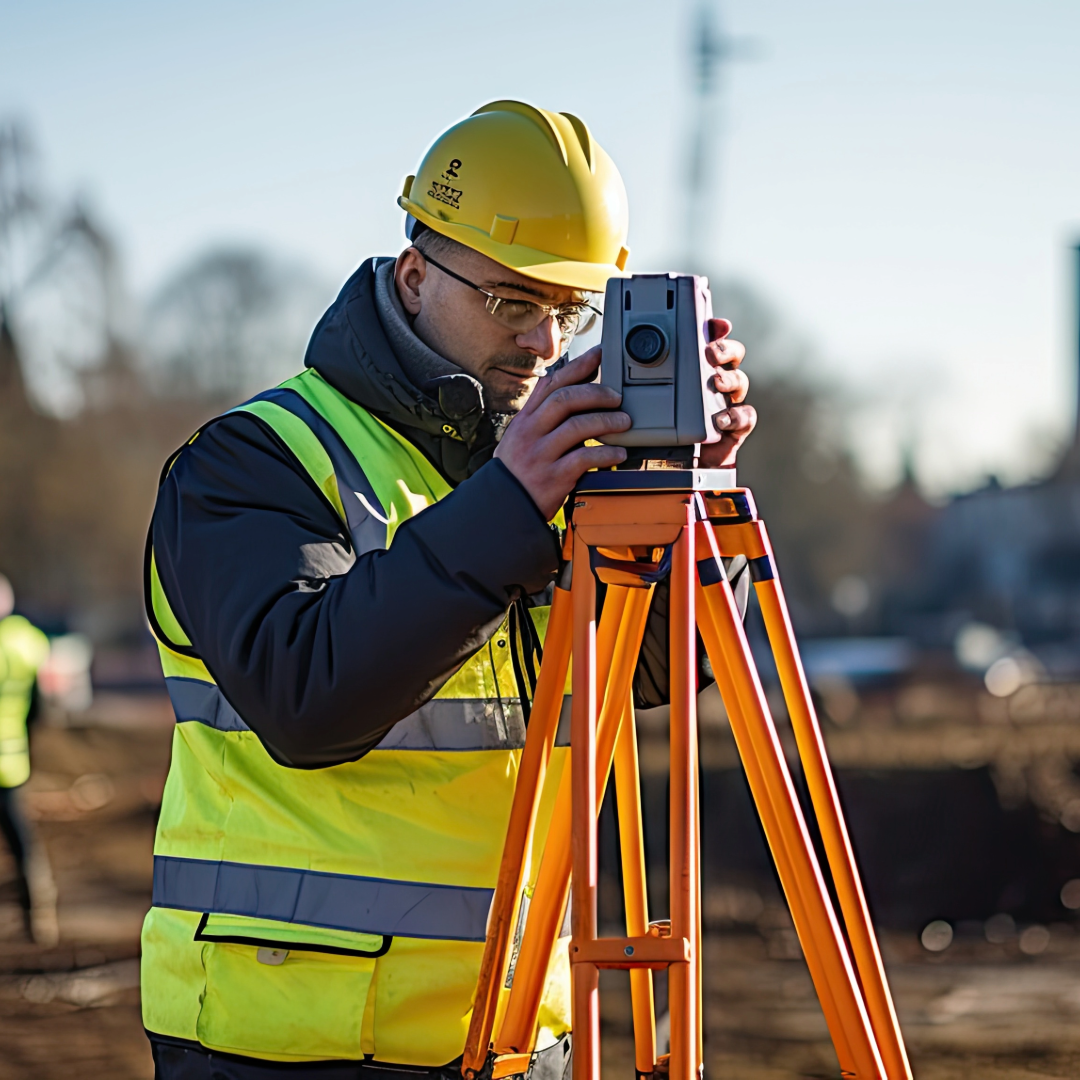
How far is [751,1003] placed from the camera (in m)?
6.72

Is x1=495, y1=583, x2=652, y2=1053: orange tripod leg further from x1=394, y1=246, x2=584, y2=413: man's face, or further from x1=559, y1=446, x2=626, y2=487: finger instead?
x1=394, y1=246, x2=584, y2=413: man's face

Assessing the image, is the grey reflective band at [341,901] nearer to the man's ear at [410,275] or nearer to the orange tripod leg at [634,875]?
the orange tripod leg at [634,875]

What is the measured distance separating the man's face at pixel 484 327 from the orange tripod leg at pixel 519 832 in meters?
0.48

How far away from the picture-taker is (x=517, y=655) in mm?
2119

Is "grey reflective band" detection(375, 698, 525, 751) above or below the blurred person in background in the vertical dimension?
above

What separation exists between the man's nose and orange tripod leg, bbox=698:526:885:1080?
1.68ft

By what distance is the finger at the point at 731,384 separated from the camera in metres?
1.90

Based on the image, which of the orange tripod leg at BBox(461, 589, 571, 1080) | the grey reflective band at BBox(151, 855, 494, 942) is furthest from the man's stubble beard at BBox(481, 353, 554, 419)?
the grey reflective band at BBox(151, 855, 494, 942)

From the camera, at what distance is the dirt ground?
5.87 meters

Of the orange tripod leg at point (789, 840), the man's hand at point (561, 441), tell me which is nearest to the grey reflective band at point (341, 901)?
the orange tripod leg at point (789, 840)

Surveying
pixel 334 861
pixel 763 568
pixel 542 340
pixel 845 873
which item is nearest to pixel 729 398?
pixel 763 568

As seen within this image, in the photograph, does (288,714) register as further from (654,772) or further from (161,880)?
(654,772)

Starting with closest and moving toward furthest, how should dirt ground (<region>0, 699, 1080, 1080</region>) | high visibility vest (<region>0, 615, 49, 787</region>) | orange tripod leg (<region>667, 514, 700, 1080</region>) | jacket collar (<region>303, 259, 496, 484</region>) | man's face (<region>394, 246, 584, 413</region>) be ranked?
orange tripod leg (<region>667, 514, 700, 1080</region>) → jacket collar (<region>303, 259, 496, 484</region>) → man's face (<region>394, 246, 584, 413</region>) → dirt ground (<region>0, 699, 1080, 1080</region>) → high visibility vest (<region>0, 615, 49, 787</region>)

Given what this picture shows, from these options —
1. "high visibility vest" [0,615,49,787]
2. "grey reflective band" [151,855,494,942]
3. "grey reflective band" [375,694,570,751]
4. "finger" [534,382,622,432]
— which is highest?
"finger" [534,382,622,432]
